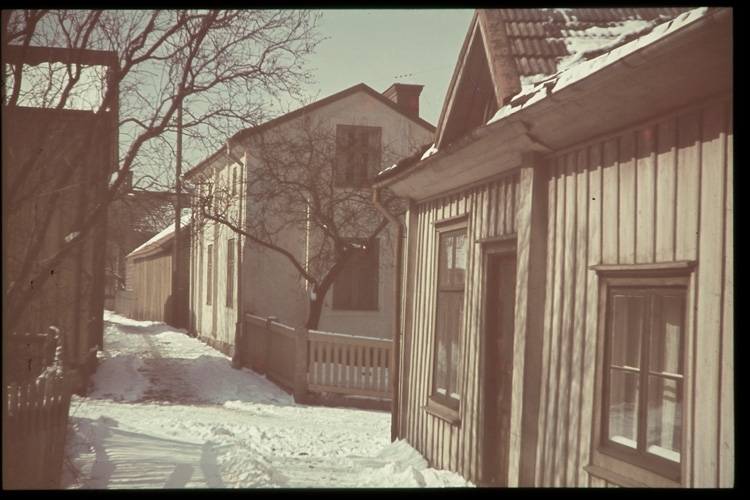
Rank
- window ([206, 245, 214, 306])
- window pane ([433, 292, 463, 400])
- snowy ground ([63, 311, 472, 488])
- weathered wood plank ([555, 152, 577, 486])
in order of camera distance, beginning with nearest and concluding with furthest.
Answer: weathered wood plank ([555, 152, 577, 486]) < snowy ground ([63, 311, 472, 488]) < window pane ([433, 292, 463, 400]) < window ([206, 245, 214, 306])

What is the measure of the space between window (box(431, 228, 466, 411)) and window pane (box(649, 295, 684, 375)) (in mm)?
3033

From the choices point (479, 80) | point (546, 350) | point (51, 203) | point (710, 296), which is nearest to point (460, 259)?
point (479, 80)

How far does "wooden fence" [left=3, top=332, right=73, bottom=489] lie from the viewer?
5336 millimetres

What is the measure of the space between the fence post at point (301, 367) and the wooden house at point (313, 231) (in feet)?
13.8

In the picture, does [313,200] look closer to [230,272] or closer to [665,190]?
[230,272]

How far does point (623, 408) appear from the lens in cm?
447

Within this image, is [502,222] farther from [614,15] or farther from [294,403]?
[294,403]

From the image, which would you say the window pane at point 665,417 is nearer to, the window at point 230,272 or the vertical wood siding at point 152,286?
the window at point 230,272

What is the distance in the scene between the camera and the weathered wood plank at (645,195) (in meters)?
4.21

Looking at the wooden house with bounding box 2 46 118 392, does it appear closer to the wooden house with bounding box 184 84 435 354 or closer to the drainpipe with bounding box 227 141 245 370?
the drainpipe with bounding box 227 141 245 370

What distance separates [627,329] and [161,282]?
26.6m

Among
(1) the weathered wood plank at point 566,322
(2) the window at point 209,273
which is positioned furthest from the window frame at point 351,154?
(1) the weathered wood plank at point 566,322

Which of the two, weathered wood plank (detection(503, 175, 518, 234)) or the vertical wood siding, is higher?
weathered wood plank (detection(503, 175, 518, 234))

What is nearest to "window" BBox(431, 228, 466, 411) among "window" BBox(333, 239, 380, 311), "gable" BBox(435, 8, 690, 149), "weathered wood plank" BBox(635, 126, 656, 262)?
"gable" BBox(435, 8, 690, 149)
